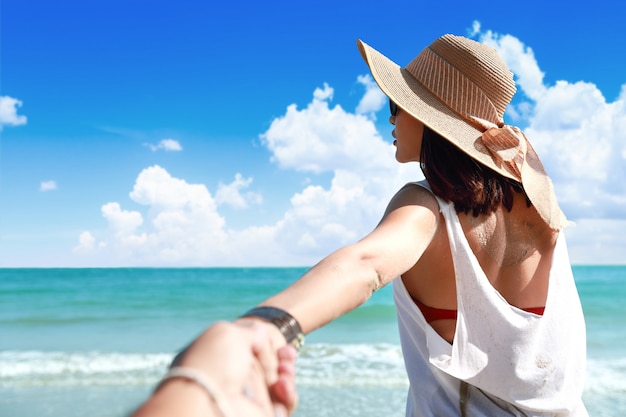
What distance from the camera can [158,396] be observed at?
25.6 inches

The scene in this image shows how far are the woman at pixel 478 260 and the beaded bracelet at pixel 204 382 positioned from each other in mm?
678

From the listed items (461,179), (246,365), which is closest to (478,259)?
(461,179)

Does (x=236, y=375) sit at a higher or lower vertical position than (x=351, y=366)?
higher

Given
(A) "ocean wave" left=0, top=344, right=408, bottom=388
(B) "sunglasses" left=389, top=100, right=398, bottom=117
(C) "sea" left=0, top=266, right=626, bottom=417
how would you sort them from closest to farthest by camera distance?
(B) "sunglasses" left=389, top=100, right=398, bottom=117 < (C) "sea" left=0, top=266, right=626, bottom=417 < (A) "ocean wave" left=0, top=344, right=408, bottom=388

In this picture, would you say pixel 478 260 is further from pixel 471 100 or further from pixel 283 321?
pixel 283 321

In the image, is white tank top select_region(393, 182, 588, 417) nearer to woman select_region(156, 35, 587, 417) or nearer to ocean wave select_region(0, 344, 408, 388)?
woman select_region(156, 35, 587, 417)

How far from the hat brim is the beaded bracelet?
0.95m

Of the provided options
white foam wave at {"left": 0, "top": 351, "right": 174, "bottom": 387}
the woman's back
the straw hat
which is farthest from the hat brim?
white foam wave at {"left": 0, "top": 351, "right": 174, "bottom": 387}

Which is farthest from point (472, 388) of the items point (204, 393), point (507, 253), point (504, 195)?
point (204, 393)

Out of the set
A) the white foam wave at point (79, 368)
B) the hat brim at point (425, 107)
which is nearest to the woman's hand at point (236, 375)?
the hat brim at point (425, 107)

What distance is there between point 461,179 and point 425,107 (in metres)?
0.25

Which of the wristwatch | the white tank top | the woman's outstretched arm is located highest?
the woman's outstretched arm

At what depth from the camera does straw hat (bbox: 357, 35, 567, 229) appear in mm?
1534

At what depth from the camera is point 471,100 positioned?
1.63 metres
